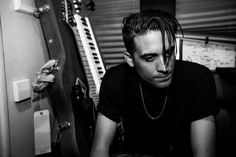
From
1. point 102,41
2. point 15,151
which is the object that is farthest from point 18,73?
point 102,41

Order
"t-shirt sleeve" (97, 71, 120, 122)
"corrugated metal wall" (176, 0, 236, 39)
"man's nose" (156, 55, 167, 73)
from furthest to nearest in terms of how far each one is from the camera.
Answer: "corrugated metal wall" (176, 0, 236, 39) → "t-shirt sleeve" (97, 71, 120, 122) → "man's nose" (156, 55, 167, 73)

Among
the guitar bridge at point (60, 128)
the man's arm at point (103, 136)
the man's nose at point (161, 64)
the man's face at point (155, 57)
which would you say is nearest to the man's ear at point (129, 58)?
the man's face at point (155, 57)

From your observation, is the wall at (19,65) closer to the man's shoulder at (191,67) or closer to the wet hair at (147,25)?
the wet hair at (147,25)

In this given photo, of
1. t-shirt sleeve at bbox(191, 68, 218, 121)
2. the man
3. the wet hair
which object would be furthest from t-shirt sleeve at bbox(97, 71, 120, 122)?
t-shirt sleeve at bbox(191, 68, 218, 121)

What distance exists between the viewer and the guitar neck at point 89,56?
1.91 m

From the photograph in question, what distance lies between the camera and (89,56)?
1.97 meters

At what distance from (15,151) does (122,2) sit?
205 centimetres

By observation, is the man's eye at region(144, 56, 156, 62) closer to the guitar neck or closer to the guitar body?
the guitar body

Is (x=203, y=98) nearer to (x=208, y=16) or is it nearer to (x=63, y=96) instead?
(x=63, y=96)

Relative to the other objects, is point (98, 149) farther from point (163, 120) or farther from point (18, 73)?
point (18, 73)

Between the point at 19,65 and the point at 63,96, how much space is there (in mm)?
380

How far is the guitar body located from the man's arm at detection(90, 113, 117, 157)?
0.23 m

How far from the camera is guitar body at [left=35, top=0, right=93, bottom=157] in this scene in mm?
1657

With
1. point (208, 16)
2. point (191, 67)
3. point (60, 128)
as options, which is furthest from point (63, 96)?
point (208, 16)
